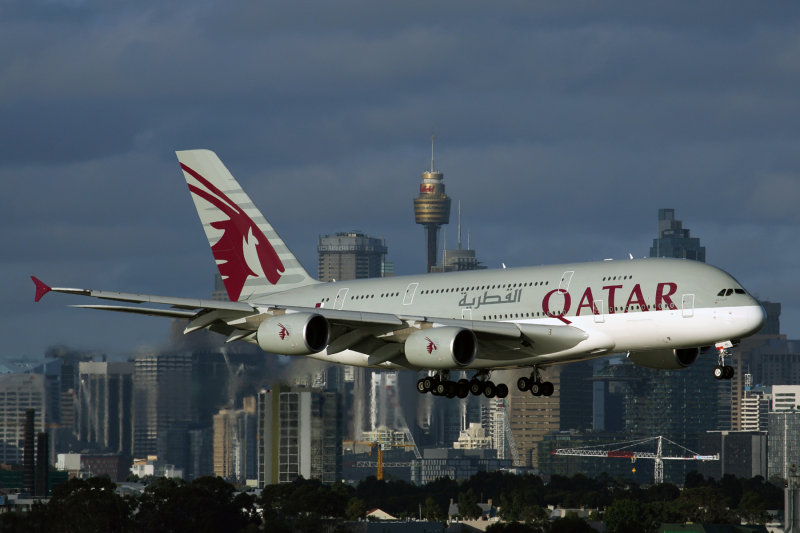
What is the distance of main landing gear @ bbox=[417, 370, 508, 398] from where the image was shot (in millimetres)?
71438

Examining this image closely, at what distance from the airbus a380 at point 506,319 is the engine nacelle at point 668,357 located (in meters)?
0.06

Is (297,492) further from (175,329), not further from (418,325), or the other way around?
(418,325)

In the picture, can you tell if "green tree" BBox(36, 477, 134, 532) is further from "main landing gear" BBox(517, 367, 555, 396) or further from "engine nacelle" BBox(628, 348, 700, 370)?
"engine nacelle" BBox(628, 348, 700, 370)

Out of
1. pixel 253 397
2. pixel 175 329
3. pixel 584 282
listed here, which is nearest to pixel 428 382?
pixel 584 282

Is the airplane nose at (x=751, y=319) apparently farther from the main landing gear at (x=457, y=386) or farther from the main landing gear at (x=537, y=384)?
the main landing gear at (x=457, y=386)

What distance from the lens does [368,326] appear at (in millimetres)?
67562

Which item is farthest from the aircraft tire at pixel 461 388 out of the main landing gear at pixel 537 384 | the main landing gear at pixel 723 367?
the main landing gear at pixel 723 367

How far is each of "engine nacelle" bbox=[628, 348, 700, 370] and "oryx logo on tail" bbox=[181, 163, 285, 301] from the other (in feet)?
66.7

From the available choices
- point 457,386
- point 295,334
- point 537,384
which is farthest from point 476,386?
point 295,334

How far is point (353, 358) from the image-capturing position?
74188mm

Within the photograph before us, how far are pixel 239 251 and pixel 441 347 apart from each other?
18450 mm

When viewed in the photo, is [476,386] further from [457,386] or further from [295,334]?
[295,334]

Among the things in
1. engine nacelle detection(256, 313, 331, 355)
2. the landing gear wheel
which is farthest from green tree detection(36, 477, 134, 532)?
engine nacelle detection(256, 313, 331, 355)

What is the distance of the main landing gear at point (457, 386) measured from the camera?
71.4 m
